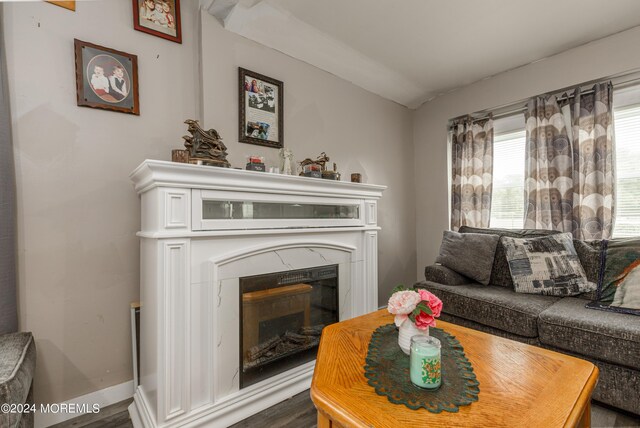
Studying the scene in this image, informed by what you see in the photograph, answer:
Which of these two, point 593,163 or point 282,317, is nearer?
point 282,317

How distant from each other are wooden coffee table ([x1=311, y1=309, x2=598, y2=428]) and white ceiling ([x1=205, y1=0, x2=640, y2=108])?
2.19 metres

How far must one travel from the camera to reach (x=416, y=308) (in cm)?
116

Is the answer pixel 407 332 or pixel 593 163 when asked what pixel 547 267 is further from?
pixel 407 332

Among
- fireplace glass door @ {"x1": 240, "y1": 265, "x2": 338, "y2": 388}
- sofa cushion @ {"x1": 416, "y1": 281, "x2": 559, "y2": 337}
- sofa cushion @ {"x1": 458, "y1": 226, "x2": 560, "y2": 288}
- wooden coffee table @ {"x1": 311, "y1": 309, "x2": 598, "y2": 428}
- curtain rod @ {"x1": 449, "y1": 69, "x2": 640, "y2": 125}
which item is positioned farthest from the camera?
sofa cushion @ {"x1": 458, "y1": 226, "x2": 560, "y2": 288}

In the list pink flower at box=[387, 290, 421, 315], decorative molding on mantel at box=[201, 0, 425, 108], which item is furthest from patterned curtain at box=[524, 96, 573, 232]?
pink flower at box=[387, 290, 421, 315]

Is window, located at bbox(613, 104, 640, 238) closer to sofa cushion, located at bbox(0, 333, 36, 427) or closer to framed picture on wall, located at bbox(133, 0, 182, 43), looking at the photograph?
framed picture on wall, located at bbox(133, 0, 182, 43)

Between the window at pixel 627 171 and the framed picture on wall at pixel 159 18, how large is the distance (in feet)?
11.6

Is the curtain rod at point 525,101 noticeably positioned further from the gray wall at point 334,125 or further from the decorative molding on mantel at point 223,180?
the decorative molding on mantel at point 223,180

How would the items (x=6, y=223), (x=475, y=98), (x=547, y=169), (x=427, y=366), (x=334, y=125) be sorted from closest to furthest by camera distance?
1. (x=427, y=366)
2. (x=6, y=223)
3. (x=547, y=169)
4. (x=334, y=125)
5. (x=475, y=98)

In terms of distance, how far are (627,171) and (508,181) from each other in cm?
86

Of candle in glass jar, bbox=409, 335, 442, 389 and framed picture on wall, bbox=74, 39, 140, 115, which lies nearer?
candle in glass jar, bbox=409, 335, 442, 389

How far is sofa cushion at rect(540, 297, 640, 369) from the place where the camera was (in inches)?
58.9

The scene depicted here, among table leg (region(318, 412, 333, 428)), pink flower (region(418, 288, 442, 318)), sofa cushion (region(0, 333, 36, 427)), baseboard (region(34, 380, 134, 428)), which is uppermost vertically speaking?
pink flower (region(418, 288, 442, 318))

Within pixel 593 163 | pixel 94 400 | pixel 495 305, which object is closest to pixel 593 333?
pixel 495 305
